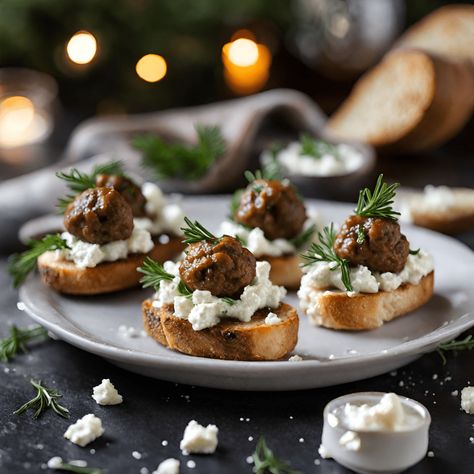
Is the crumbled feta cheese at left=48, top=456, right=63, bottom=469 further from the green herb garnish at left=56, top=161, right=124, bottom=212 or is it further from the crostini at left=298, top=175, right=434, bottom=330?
the green herb garnish at left=56, top=161, right=124, bottom=212

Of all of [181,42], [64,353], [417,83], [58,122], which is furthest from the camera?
[58,122]

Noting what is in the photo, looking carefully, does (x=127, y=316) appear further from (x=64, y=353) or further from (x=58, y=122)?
(x=58, y=122)

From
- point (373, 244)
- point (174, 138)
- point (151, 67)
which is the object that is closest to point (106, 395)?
point (373, 244)

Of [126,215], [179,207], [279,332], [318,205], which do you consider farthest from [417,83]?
[279,332]

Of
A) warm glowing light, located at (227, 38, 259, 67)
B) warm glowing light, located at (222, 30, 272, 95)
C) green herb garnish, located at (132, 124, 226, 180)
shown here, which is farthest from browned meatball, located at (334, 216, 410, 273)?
warm glowing light, located at (227, 38, 259, 67)

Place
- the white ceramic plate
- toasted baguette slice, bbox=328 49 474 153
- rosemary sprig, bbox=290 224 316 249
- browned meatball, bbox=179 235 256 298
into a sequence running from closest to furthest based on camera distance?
1. the white ceramic plate
2. browned meatball, bbox=179 235 256 298
3. rosemary sprig, bbox=290 224 316 249
4. toasted baguette slice, bbox=328 49 474 153

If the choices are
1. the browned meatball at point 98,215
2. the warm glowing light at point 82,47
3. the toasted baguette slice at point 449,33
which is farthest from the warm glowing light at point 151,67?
the browned meatball at point 98,215

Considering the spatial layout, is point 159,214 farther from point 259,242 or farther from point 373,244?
point 373,244
